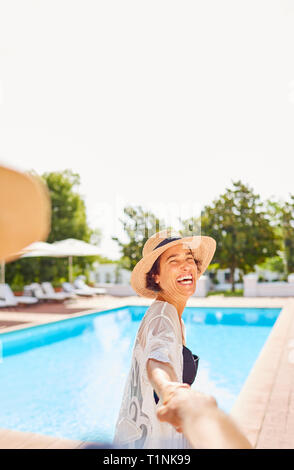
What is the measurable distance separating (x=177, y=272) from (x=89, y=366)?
806 centimetres

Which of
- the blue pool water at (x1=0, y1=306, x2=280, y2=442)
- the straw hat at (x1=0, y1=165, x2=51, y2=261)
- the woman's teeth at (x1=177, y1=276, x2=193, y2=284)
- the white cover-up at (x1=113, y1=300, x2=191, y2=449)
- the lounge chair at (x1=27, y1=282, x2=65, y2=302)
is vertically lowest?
the blue pool water at (x1=0, y1=306, x2=280, y2=442)

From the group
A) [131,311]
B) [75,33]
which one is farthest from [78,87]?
[131,311]

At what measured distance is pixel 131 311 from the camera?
17.7 meters

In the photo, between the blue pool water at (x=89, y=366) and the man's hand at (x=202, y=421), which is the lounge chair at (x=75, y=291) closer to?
the blue pool water at (x=89, y=366)

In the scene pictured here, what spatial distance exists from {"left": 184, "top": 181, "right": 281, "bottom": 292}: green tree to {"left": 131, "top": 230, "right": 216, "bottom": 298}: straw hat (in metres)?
22.3

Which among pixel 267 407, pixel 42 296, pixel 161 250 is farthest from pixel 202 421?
pixel 42 296

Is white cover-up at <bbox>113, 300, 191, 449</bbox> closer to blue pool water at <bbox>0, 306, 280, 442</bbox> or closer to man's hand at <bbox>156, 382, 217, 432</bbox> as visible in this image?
man's hand at <bbox>156, 382, 217, 432</bbox>

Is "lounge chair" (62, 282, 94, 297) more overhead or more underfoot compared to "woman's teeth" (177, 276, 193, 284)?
more underfoot

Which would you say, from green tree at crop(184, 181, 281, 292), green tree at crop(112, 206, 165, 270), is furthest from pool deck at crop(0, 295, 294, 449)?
green tree at crop(112, 206, 165, 270)

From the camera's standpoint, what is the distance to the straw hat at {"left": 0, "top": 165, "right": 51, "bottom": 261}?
0.93ft

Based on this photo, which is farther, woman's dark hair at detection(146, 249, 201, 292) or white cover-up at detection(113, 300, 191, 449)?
woman's dark hair at detection(146, 249, 201, 292)

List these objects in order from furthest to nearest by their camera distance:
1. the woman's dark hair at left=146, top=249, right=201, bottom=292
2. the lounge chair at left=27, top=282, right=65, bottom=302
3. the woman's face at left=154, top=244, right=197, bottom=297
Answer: the lounge chair at left=27, top=282, right=65, bottom=302 → the woman's dark hair at left=146, top=249, right=201, bottom=292 → the woman's face at left=154, top=244, right=197, bottom=297
